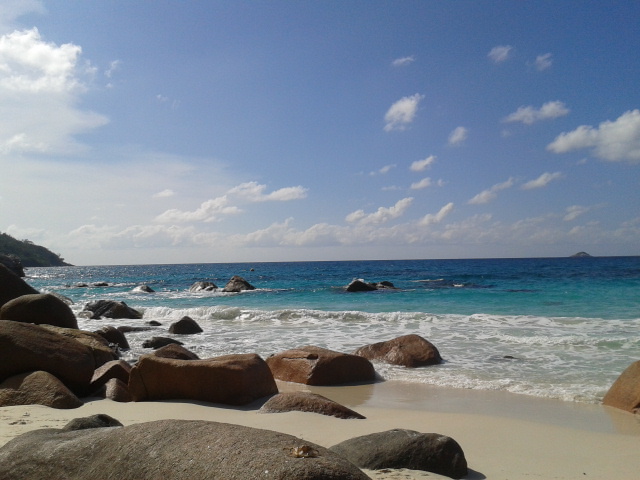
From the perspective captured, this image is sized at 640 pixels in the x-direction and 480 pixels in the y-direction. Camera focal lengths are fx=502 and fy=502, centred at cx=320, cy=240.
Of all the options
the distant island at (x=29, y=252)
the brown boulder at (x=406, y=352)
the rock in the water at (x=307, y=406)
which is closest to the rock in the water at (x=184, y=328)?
the brown boulder at (x=406, y=352)

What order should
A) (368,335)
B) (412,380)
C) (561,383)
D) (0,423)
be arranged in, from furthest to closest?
(368,335), (412,380), (561,383), (0,423)

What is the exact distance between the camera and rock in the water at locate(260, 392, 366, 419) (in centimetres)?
594

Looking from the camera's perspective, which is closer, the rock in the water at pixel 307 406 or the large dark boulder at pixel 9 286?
the rock in the water at pixel 307 406

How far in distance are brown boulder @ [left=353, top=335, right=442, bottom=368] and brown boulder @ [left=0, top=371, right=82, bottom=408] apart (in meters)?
5.84

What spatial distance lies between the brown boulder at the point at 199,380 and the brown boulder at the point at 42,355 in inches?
30.1

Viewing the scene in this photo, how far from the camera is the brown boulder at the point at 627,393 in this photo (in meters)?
6.55

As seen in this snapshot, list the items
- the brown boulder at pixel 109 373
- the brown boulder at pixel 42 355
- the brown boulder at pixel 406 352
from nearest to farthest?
the brown boulder at pixel 42 355, the brown boulder at pixel 109 373, the brown boulder at pixel 406 352

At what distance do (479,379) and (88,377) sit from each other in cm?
616

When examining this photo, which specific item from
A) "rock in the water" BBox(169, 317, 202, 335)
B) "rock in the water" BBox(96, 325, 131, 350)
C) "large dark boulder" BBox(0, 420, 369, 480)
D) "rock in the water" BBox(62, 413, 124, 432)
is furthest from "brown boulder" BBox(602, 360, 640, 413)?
"rock in the water" BBox(169, 317, 202, 335)

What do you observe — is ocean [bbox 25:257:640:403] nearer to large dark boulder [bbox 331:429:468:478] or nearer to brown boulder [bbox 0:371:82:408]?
large dark boulder [bbox 331:429:468:478]

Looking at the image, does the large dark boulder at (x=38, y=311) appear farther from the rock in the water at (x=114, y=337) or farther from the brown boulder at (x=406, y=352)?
the brown boulder at (x=406, y=352)

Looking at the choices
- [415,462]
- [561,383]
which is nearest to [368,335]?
[561,383]

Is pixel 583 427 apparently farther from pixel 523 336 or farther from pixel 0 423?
pixel 523 336

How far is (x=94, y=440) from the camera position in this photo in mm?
2959
